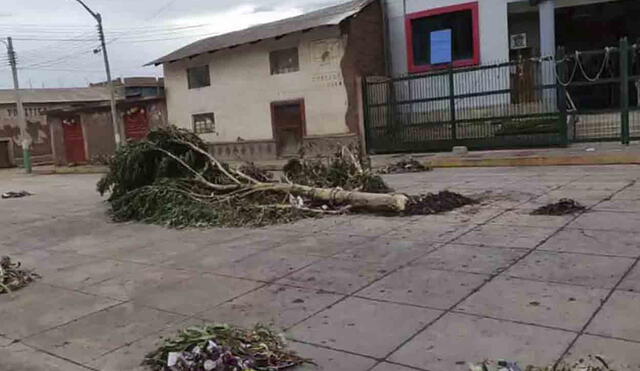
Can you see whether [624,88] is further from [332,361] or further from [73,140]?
[73,140]

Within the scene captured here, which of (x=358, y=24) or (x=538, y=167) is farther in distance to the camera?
(x=358, y=24)

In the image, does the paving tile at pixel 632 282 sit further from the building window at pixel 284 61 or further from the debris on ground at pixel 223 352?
the building window at pixel 284 61

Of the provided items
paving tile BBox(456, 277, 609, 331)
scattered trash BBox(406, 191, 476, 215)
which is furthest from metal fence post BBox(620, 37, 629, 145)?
paving tile BBox(456, 277, 609, 331)

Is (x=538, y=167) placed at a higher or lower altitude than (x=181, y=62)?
lower

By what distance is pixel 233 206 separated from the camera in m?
9.55

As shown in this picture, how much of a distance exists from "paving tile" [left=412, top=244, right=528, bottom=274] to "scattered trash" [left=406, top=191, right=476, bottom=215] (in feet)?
6.98

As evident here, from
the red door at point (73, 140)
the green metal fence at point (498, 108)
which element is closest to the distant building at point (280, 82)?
the green metal fence at point (498, 108)

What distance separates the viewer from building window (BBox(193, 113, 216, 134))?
25297mm

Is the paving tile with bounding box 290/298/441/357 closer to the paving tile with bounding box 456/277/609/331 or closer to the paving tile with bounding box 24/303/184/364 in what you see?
the paving tile with bounding box 456/277/609/331

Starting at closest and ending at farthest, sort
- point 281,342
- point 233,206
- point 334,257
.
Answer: point 281,342 < point 334,257 < point 233,206

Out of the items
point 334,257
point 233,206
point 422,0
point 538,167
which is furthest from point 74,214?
point 422,0

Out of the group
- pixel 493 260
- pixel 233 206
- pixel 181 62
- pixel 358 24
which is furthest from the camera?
pixel 181 62

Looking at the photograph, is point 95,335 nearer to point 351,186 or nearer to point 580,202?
point 351,186

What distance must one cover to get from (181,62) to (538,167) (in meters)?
16.9
